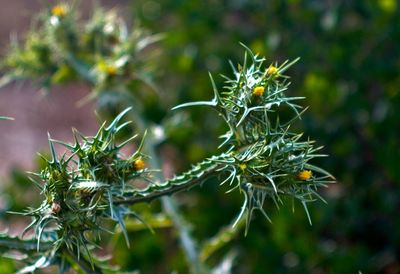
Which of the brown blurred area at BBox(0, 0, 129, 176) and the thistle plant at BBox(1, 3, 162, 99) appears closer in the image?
the thistle plant at BBox(1, 3, 162, 99)

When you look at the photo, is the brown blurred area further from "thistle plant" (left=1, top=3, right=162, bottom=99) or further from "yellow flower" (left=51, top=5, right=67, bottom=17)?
"yellow flower" (left=51, top=5, right=67, bottom=17)

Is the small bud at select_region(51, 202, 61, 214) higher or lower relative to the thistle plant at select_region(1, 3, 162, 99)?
Answer: lower

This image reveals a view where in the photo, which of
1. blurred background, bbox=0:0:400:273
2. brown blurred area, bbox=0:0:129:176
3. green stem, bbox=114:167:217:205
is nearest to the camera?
green stem, bbox=114:167:217:205

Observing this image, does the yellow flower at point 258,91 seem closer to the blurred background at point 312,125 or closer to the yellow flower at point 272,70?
the yellow flower at point 272,70

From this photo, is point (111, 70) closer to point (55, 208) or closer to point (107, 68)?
point (107, 68)

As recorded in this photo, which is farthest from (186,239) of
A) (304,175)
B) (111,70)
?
(304,175)

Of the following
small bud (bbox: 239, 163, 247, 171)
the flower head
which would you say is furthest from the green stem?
the flower head

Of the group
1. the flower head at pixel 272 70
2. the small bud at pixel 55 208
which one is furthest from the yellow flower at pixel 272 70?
the small bud at pixel 55 208
